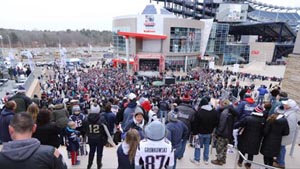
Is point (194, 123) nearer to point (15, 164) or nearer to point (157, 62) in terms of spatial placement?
point (15, 164)

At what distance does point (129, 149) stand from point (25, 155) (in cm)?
146

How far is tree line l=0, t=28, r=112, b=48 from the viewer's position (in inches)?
4330

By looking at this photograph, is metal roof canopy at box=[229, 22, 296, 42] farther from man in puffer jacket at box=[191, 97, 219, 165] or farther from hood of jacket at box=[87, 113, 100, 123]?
hood of jacket at box=[87, 113, 100, 123]

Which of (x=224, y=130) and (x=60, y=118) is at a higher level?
(x=60, y=118)

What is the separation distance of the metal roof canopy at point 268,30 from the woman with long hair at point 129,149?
59481 millimetres

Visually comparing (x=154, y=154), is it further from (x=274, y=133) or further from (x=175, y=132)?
(x=274, y=133)

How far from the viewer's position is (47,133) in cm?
358

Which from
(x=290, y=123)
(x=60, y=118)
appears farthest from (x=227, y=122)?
(x=60, y=118)

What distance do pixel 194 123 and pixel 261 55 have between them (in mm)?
55102

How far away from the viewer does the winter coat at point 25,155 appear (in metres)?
1.71

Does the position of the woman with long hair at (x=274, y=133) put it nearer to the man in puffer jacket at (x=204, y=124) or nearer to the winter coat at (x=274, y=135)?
the winter coat at (x=274, y=135)

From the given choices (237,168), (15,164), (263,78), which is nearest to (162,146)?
(15,164)

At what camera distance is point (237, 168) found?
4609 millimetres

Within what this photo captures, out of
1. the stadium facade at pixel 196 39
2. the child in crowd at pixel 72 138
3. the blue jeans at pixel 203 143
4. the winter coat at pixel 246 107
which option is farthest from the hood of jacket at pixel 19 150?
the stadium facade at pixel 196 39
